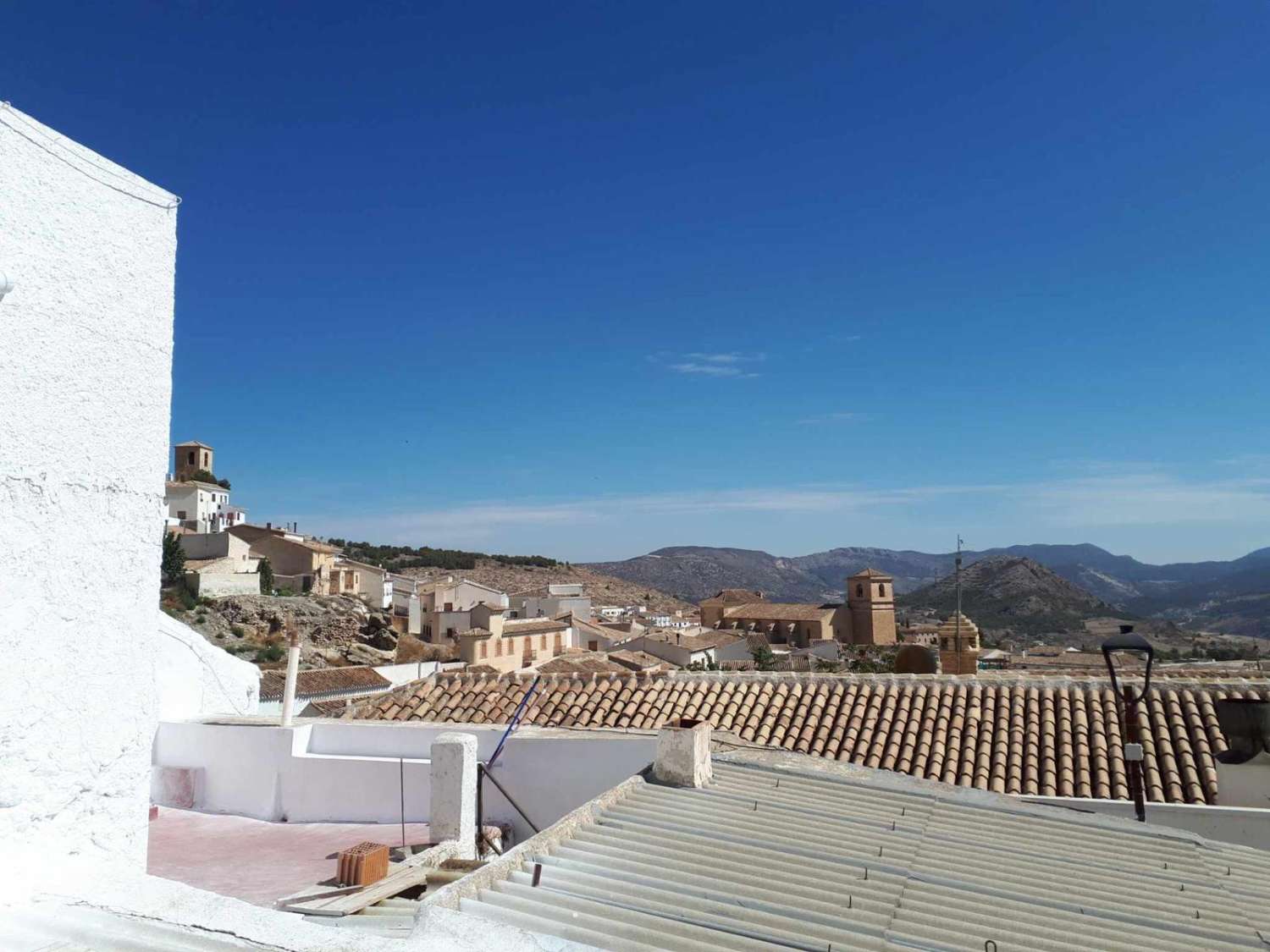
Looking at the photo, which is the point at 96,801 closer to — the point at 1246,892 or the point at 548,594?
the point at 1246,892

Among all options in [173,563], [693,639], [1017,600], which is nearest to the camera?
[173,563]

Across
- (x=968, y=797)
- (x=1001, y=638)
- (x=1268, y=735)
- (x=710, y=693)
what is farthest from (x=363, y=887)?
(x=1001, y=638)

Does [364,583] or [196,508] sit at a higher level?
[196,508]

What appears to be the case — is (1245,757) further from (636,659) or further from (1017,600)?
(1017,600)

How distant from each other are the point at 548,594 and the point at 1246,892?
62.5 meters

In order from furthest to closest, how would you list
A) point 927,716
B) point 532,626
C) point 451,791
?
1. point 532,626
2. point 927,716
3. point 451,791

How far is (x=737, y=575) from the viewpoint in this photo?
7219 inches

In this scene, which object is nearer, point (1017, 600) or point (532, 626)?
point (532, 626)

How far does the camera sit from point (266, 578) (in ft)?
167

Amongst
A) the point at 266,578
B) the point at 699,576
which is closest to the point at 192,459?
the point at 266,578

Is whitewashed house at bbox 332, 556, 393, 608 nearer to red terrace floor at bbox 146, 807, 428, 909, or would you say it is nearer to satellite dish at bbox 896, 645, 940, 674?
satellite dish at bbox 896, 645, 940, 674

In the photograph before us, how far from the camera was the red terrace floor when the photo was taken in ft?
18.8

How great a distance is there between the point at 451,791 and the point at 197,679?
5623 mm

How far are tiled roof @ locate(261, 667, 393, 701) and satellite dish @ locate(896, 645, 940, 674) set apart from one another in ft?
46.8
